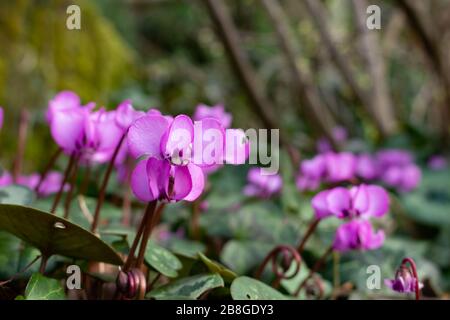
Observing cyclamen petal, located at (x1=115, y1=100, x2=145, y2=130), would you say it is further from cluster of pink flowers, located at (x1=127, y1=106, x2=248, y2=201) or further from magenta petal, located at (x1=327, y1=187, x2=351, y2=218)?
magenta petal, located at (x1=327, y1=187, x2=351, y2=218)

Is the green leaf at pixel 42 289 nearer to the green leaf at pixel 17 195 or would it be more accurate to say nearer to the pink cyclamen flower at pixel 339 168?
the green leaf at pixel 17 195

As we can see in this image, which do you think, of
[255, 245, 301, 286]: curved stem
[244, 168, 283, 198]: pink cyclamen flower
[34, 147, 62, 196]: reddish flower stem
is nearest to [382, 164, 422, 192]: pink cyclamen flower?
[244, 168, 283, 198]: pink cyclamen flower

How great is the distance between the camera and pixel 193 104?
3.56 m

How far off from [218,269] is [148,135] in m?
0.23

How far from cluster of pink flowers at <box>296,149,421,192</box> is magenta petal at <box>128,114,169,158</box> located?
3.00ft

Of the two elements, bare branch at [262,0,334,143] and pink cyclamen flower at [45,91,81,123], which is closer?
pink cyclamen flower at [45,91,81,123]

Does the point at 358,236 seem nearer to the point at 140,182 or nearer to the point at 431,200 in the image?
the point at 140,182

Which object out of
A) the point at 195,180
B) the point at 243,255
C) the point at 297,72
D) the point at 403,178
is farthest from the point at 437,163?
the point at 195,180

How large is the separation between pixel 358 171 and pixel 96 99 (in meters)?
1.25

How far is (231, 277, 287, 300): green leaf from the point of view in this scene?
81cm

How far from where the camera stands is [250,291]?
83cm

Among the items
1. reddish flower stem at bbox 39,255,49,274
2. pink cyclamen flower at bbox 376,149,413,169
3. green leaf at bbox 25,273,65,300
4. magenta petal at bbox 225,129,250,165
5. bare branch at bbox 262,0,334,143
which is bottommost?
green leaf at bbox 25,273,65,300

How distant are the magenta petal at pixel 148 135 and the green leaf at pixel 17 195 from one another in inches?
13.9

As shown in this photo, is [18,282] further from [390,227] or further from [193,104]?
[193,104]
